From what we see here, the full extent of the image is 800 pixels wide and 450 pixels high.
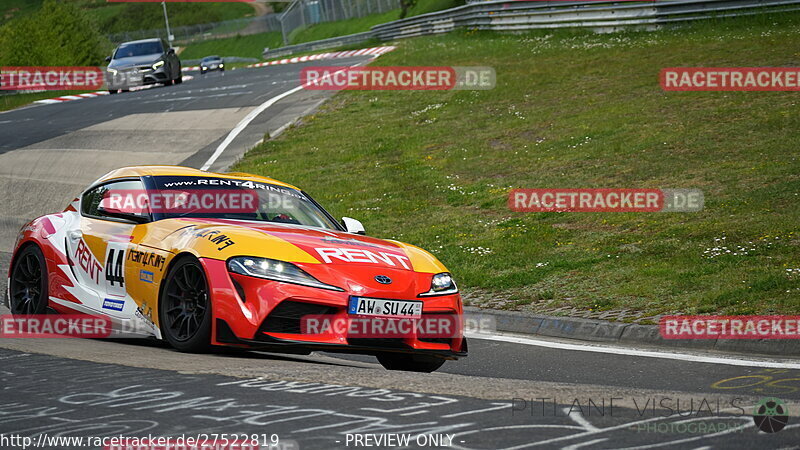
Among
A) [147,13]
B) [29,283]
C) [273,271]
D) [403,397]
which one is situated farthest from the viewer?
[147,13]

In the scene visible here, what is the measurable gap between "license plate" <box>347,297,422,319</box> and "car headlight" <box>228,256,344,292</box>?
5.6 inches

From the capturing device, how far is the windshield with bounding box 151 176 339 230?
7941 mm

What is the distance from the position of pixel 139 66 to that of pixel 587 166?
22251mm

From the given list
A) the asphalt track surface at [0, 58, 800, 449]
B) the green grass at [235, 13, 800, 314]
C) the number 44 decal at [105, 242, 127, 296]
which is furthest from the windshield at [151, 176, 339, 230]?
the green grass at [235, 13, 800, 314]

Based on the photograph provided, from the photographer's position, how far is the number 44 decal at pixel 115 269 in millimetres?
7702

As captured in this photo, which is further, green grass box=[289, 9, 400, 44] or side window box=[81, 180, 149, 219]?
green grass box=[289, 9, 400, 44]

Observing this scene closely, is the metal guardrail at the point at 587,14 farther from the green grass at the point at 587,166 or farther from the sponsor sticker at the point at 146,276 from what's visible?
the sponsor sticker at the point at 146,276

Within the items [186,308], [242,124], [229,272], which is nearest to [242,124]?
[242,124]

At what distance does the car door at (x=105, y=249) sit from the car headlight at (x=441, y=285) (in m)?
2.12

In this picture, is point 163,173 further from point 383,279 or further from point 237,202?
point 383,279

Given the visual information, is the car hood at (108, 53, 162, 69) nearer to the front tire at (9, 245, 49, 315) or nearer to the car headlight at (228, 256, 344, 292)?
the front tire at (9, 245, 49, 315)

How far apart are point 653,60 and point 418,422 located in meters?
20.5

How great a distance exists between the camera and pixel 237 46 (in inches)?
3846

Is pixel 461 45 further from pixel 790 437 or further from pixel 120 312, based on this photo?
pixel 790 437
